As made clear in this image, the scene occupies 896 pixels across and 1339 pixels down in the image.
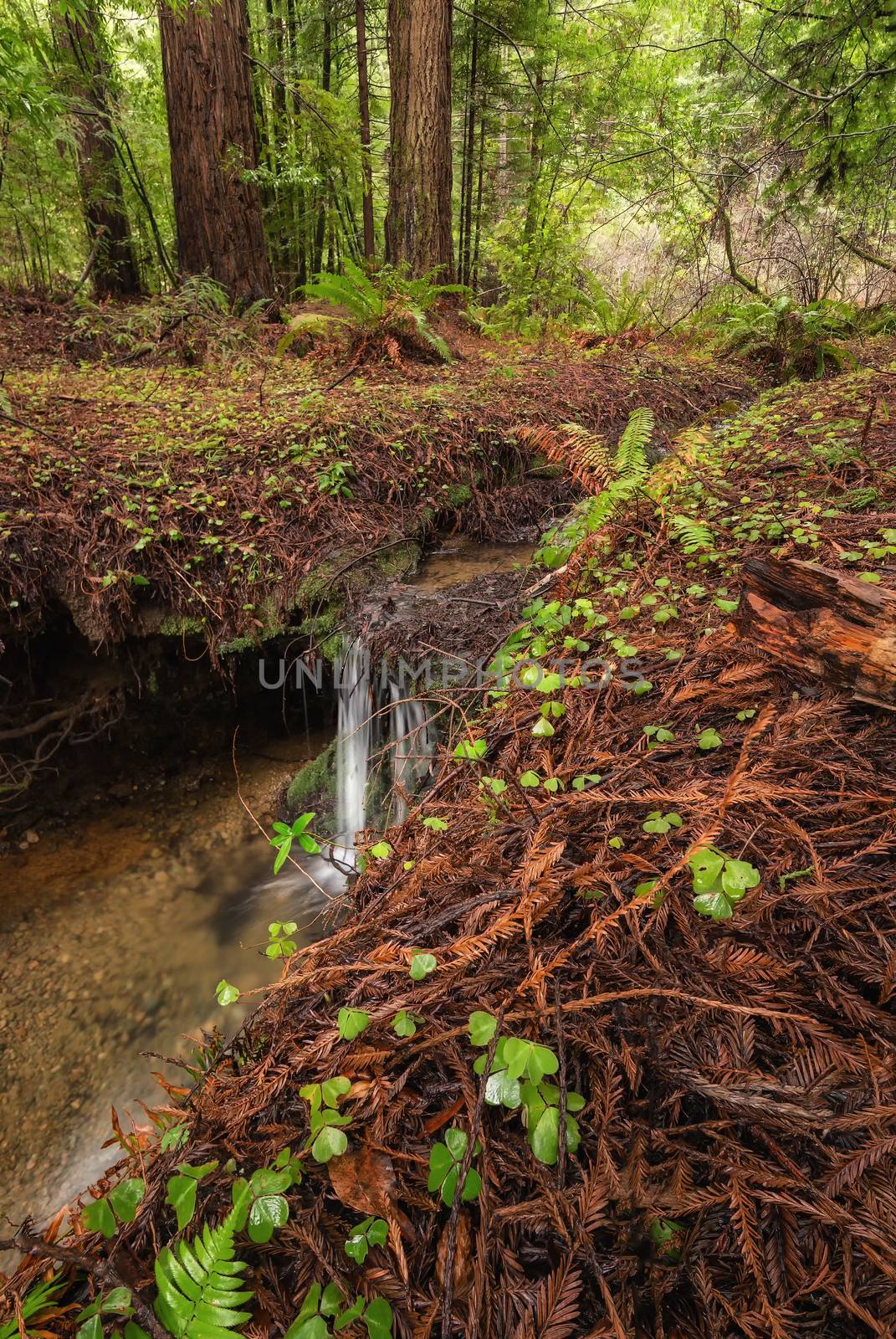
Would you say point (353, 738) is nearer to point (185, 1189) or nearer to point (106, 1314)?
point (185, 1189)

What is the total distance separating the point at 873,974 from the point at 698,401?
6292 mm

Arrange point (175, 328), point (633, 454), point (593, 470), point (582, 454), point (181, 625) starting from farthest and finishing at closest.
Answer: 1. point (175, 328)
2. point (181, 625)
3. point (593, 470)
4. point (582, 454)
5. point (633, 454)

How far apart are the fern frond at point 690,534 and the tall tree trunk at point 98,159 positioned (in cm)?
776

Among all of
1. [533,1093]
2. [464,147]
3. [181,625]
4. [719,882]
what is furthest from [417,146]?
[533,1093]

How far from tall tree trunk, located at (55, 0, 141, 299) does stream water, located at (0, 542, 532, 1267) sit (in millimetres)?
7080

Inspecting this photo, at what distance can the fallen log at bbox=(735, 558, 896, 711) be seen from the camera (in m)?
1.61

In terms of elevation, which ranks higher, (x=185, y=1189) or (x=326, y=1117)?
(x=326, y=1117)

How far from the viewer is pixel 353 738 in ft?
12.6

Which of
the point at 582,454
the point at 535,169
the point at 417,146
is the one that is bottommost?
the point at 582,454

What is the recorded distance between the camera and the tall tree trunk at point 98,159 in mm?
7035

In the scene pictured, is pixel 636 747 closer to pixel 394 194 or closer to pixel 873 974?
pixel 873 974

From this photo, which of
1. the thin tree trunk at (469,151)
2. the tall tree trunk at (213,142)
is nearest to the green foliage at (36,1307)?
the tall tree trunk at (213,142)

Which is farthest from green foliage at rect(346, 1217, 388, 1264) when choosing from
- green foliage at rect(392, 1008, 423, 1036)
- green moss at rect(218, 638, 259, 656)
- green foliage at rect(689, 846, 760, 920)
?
green moss at rect(218, 638, 259, 656)

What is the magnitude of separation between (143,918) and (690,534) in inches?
153
